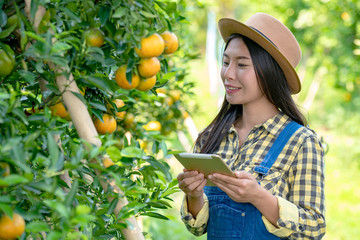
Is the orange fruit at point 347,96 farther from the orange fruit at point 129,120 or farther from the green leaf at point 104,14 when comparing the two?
the green leaf at point 104,14

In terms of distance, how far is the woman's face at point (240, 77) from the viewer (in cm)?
160

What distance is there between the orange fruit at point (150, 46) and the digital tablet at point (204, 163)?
382 millimetres

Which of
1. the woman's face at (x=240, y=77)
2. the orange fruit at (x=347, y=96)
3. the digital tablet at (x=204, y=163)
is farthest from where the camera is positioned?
the orange fruit at (x=347, y=96)

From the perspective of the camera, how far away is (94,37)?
Result: 3.30ft

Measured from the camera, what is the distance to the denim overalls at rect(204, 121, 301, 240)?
1.50m

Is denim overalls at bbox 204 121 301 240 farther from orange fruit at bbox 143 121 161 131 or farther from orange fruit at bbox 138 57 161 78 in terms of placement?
orange fruit at bbox 143 121 161 131

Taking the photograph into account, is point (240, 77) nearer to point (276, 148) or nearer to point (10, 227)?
point (276, 148)

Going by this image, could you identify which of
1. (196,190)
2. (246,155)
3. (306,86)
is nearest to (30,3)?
(196,190)

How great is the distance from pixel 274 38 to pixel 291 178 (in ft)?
1.61

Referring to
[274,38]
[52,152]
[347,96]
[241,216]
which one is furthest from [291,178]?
[347,96]

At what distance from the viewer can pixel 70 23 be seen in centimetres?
103

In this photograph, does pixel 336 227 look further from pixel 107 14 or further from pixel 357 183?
pixel 107 14

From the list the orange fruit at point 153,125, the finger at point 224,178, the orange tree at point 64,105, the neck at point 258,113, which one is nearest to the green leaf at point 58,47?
the orange tree at point 64,105

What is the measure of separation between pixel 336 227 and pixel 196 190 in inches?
137
